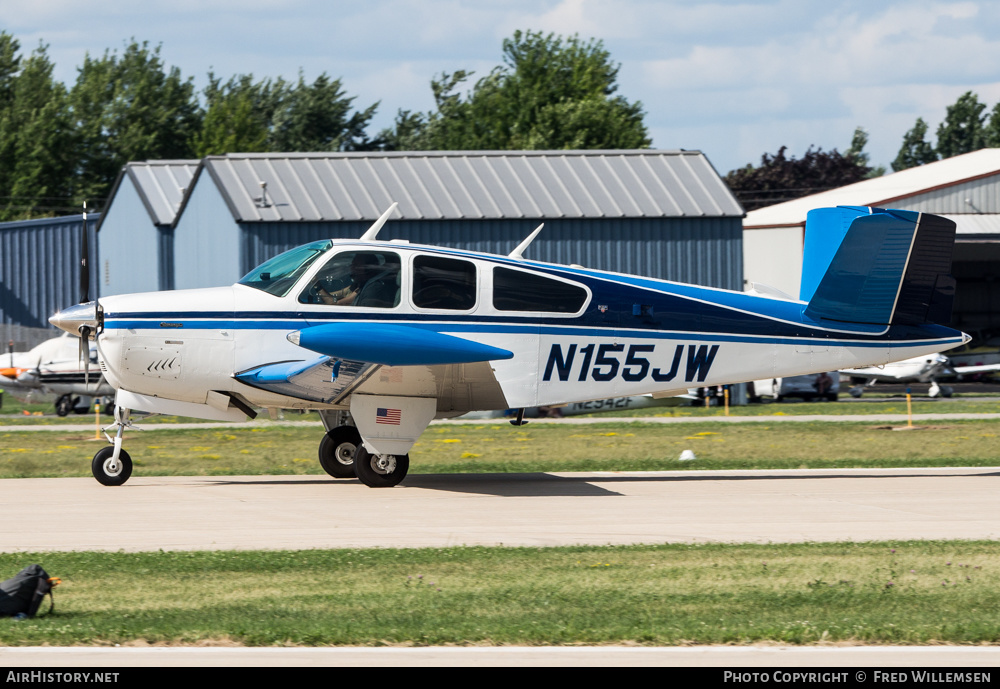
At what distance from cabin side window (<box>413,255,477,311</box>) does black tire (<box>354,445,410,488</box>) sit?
73.9 inches

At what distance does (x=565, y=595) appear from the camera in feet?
25.1

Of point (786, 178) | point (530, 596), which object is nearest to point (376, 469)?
point (530, 596)

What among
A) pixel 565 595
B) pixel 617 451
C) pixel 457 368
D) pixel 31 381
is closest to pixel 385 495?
pixel 457 368

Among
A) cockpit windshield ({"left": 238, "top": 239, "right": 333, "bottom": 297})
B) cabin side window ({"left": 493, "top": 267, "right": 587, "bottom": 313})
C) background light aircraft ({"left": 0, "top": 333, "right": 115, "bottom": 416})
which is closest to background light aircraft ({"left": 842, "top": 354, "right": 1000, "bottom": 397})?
background light aircraft ({"left": 0, "top": 333, "right": 115, "bottom": 416})

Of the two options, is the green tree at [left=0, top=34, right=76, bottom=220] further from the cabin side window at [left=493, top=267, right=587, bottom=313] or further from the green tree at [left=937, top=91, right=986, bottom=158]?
the green tree at [left=937, top=91, right=986, bottom=158]

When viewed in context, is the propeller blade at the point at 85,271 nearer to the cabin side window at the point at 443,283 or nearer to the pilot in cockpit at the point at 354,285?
the pilot in cockpit at the point at 354,285

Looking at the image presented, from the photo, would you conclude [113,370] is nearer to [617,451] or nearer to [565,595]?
[565,595]

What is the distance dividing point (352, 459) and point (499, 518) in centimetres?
376

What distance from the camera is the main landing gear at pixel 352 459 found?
13.6 metres

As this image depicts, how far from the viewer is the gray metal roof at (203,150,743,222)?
109 ft

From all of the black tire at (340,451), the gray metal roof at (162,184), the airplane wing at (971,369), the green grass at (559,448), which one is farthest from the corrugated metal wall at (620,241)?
the black tire at (340,451)

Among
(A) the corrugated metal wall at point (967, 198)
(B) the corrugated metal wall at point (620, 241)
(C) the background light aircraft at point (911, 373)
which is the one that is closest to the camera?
(B) the corrugated metal wall at point (620, 241)

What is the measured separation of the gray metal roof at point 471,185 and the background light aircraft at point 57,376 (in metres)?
6.20

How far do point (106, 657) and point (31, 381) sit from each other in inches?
967
